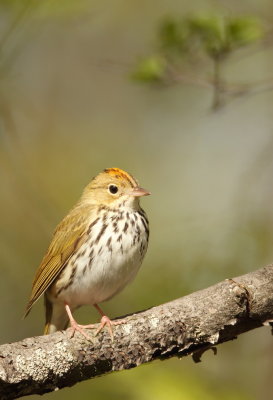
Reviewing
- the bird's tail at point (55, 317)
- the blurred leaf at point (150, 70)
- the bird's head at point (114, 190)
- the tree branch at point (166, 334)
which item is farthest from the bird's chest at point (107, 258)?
the blurred leaf at point (150, 70)

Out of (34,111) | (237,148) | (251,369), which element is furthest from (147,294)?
(34,111)

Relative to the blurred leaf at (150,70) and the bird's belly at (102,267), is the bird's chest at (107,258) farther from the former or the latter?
the blurred leaf at (150,70)

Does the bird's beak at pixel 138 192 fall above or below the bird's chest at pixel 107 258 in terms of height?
above

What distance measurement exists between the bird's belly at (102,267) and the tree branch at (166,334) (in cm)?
74

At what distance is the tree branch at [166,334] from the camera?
3771 millimetres

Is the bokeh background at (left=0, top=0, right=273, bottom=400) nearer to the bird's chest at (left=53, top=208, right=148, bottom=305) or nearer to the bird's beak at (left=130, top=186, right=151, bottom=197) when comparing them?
the bird's chest at (left=53, top=208, right=148, bottom=305)

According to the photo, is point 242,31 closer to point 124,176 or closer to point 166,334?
point 124,176

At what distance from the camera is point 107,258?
4.84 meters

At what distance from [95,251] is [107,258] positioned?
4.4 inches

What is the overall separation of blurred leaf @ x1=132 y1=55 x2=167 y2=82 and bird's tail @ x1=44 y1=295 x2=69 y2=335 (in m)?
1.75

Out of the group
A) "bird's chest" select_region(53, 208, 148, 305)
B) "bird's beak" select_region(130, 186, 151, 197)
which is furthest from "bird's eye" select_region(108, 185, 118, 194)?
"bird's chest" select_region(53, 208, 148, 305)

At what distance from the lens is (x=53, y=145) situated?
32.5ft

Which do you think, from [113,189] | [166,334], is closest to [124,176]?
[113,189]

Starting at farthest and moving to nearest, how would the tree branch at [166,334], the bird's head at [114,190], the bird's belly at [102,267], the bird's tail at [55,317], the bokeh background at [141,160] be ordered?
the bokeh background at [141,160]
the bird's tail at [55,317]
the bird's head at [114,190]
the bird's belly at [102,267]
the tree branch at [166,334]
